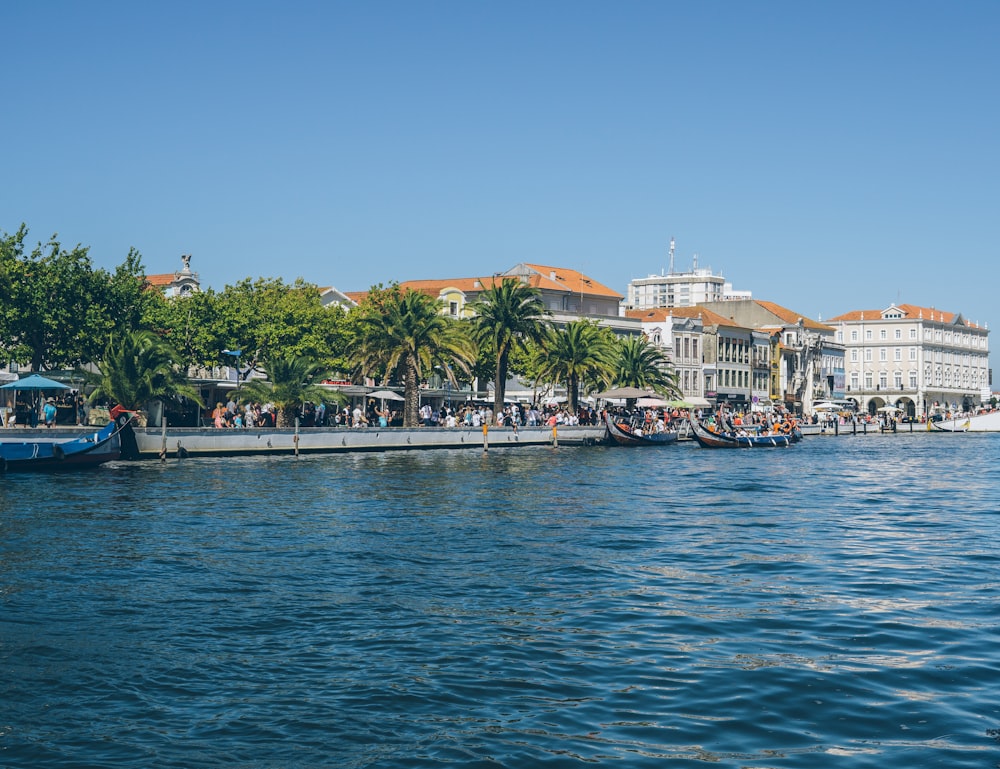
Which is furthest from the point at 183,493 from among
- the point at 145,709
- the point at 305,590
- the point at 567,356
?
the point at 567,356

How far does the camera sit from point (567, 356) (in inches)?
2879

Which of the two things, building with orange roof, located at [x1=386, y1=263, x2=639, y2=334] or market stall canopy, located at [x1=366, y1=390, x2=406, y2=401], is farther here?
building with orange roof, located at [x1=386, y1=263, x2=639, y2=334]

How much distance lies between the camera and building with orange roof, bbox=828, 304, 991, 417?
170 meters

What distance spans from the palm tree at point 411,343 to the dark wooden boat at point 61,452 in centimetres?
1978

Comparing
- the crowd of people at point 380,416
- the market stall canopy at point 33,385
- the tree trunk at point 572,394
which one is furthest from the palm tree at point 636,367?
the market stall canopy at point 33,385

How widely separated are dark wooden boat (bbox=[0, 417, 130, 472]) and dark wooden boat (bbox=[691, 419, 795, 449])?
38039 millimetres

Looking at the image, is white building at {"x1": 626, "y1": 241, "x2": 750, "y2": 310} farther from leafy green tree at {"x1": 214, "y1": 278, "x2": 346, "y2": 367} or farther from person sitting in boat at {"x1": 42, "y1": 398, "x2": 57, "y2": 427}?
person sitting in boat at {"x1": 42, "y1": 398, "x2": 57, "y2": 427}

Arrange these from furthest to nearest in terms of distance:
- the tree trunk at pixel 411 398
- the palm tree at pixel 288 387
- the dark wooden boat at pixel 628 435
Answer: the dark wooden boat at pixel 628 435 → the tree trunk at pixel 411 398 → the palm tree at pixel 288 387

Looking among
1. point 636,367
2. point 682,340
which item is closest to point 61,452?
point 636,367

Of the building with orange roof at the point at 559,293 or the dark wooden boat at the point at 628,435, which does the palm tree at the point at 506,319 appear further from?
the building with orange roof at the point at 559,293

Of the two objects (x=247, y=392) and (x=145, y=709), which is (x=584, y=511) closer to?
(x=145, y=709)

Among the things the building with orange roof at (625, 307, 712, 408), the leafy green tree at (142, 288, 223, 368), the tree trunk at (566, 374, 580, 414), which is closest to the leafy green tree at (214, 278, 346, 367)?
the leafy green tree at (142, 288, 223, 368)

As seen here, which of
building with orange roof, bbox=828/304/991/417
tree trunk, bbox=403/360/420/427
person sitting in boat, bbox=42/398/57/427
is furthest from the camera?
building with orange roof, bbox=828/304/991/417

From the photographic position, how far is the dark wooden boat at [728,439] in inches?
2783
